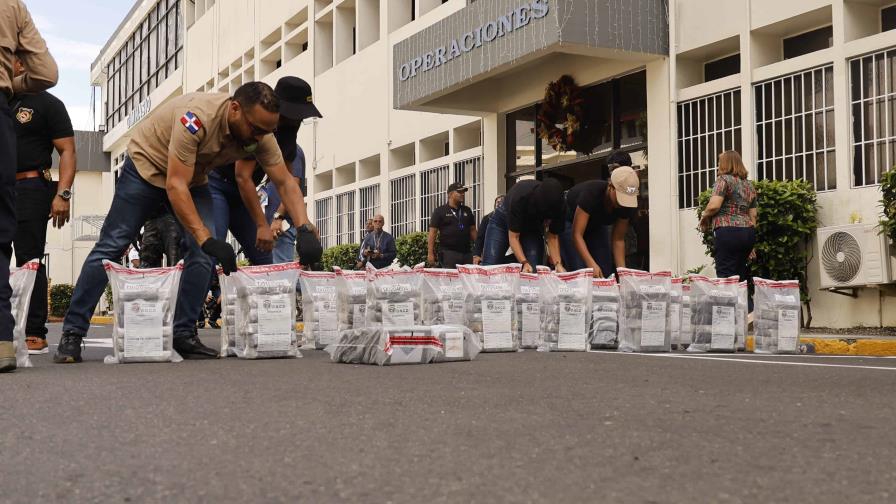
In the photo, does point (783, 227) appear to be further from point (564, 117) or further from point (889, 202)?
point (564, 117)

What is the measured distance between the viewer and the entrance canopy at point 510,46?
13.3 metres

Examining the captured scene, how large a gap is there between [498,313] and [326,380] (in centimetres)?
308

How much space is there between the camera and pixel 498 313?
7977mm

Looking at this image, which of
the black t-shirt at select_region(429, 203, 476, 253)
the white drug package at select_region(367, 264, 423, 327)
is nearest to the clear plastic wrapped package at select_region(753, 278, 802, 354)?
the white drug package at select_region(367, 264, 423, 327)

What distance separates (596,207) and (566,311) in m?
1.31

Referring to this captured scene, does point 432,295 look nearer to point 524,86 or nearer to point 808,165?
point 808,165

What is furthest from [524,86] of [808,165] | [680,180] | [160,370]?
[160,370]

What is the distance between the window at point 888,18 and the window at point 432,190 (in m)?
9.11

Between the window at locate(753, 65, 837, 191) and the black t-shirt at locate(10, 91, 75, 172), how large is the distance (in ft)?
25.2

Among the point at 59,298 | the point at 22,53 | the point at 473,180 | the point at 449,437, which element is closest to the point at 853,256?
the point at 22,53

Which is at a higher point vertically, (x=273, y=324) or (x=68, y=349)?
(x=273, y=324)

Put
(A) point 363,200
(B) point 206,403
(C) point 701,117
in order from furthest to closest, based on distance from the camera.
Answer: (A) point 363,200 → (C) point 701,117 → (B) point 206,403

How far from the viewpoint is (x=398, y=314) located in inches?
299

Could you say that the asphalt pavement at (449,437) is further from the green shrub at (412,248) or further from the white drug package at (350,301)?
the green shrub at (412,248)
